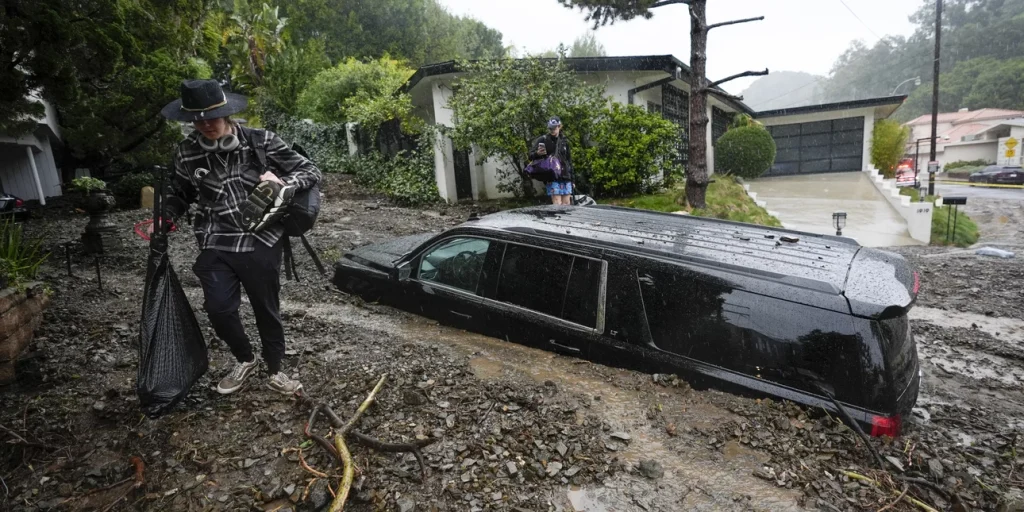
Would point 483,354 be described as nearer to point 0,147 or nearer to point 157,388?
point 157,388

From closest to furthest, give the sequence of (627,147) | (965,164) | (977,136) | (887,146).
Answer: (627,147) → (887,146) → (965,164) → (977,136)

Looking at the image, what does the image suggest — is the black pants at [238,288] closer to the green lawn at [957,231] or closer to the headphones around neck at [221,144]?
the headphones around neck at [221,144]

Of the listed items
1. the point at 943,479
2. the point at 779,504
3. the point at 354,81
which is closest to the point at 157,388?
the point at 779,504

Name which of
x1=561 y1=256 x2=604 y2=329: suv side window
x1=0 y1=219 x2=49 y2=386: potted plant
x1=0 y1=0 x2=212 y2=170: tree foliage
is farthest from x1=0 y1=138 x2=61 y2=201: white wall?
x1=561 y1=256 x2=604 y2=329: suv side window

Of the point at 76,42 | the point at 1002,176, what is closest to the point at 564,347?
the point at 76,42

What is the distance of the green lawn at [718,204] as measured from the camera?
1039cm

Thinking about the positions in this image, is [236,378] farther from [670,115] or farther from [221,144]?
[670,115]

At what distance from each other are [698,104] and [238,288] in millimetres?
9892

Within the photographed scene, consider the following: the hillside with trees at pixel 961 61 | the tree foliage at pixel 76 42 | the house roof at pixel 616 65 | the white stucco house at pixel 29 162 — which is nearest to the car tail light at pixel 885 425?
the tree foliage at pixel 76 42

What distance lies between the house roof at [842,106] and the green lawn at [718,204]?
33.5 feet

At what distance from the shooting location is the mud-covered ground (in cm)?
231

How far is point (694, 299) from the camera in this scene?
2.79 m

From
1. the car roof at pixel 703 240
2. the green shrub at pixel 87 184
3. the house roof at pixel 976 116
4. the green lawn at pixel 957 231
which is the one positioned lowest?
the green lawn at pixel 957 231

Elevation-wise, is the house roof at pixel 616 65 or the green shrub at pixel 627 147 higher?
the house roof at pixel 616 65
